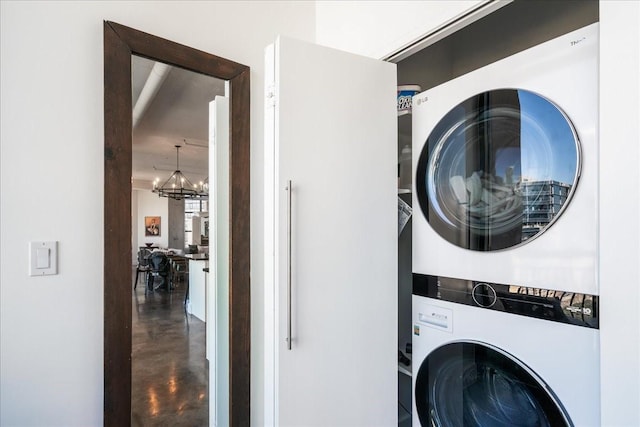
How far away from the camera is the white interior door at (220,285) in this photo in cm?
167

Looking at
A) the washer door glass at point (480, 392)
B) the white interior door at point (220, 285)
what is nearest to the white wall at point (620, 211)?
the washer door glass at point (480, 392)

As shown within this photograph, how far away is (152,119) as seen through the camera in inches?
58.8

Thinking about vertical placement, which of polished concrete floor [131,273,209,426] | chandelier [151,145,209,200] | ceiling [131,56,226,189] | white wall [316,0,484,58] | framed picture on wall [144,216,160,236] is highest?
white wall [316,0,484,58]

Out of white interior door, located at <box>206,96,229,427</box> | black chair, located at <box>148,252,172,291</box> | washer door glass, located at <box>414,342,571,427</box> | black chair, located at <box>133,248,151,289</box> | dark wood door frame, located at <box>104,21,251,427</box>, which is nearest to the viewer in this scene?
washer door glass, located at <box>414,342,571,427</box>

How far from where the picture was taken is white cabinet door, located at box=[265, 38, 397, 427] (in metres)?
1.21

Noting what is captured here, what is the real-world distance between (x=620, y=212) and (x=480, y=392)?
2.67 feet

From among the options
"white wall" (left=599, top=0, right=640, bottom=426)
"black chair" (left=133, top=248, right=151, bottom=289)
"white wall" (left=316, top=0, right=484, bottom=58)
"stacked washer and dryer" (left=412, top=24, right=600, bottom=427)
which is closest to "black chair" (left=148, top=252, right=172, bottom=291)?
"black chair" (left=133, top=248, right=151, bottom=289)

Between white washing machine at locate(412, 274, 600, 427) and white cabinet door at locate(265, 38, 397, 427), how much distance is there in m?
0.16

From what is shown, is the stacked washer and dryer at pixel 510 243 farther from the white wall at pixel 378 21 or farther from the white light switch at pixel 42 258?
the white light switch at pixel 42 258

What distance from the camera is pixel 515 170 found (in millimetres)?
1183

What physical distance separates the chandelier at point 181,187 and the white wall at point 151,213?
0.20 feet

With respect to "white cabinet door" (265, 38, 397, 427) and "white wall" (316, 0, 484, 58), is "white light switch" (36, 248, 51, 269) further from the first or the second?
"white wall" (316, 0, 484, 58)

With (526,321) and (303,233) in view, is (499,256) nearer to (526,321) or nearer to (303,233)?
(526,321)

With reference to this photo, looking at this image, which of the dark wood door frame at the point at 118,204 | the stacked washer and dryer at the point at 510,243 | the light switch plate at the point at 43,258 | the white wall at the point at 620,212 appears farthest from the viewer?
the dark wood door frame at the point at 118,204
